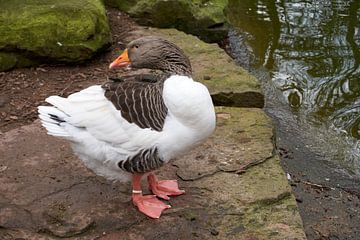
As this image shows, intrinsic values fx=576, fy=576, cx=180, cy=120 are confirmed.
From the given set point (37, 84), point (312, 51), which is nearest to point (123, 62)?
point (37, 84)

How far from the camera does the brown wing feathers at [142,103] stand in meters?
3.30

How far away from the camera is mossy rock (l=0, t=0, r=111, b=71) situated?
5262 millimetres

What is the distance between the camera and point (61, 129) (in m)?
3.40

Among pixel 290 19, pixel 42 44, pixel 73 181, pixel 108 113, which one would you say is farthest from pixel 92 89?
pixel 290 19

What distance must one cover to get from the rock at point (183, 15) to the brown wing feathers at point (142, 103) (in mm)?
3501

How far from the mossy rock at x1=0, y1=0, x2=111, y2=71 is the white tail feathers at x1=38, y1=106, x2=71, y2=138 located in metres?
1.95

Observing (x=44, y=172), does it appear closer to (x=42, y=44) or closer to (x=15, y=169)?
(x=15, y=169)

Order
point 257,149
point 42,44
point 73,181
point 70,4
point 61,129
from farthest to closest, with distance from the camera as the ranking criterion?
1. point 70,4
2. point 42,44
3. point 257,149
4. point 73,181
5. point 61,129

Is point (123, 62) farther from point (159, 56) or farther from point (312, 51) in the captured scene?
point (312, 51)

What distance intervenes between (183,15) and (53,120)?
12.4ft

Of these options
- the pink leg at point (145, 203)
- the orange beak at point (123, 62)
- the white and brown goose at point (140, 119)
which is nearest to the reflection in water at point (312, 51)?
the pink leg at point (145, 203)

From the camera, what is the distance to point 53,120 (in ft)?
11.3

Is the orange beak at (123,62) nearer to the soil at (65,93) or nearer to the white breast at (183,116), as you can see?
the white breast at (183,116)

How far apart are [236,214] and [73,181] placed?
1.12 metres
